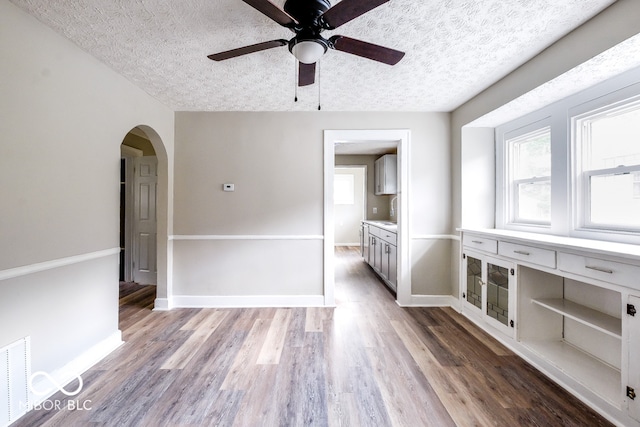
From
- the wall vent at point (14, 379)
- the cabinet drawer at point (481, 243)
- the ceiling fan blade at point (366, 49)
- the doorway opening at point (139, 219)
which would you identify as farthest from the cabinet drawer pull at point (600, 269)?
the doorway opening at point (139, 219)

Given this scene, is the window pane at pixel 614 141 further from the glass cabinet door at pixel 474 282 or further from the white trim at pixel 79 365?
the white trim at pixel 79 365

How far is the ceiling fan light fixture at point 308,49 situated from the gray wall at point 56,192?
1.62 m

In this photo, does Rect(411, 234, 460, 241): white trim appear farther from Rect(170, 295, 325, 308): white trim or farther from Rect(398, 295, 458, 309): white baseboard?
Rect(170, 295, 325, 308): white trim

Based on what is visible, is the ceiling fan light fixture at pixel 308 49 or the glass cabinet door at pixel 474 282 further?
the glass cabinet door at pixel 474 282

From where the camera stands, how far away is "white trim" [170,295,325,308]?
3.18 metres

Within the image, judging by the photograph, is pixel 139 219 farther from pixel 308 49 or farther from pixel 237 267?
pixel 308 49

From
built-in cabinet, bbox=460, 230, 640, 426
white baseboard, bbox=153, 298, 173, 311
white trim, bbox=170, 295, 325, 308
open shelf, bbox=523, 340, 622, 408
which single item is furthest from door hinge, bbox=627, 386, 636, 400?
white baseboard, bbox=153, 298, 173, 311

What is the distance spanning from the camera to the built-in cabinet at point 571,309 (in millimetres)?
1435

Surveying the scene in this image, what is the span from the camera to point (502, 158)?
2.93 metres

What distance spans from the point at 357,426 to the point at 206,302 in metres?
2.35

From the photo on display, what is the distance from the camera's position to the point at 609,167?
193cm

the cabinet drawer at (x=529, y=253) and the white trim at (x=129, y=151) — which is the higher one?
the white trim at (x=129, y=151)

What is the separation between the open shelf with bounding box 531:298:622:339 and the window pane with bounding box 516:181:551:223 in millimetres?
801

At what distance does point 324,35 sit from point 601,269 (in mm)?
2258
